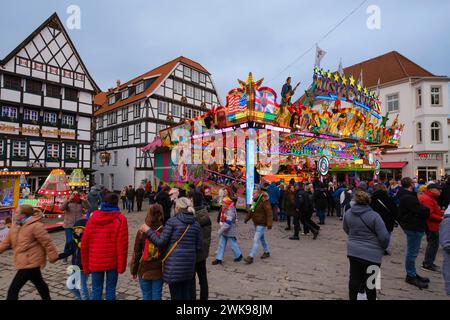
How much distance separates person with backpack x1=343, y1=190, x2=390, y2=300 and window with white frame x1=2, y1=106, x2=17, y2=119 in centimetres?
2388

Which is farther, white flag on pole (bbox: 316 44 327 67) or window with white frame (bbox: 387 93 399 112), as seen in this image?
window with white frame (bbox: 387 93 399 112)

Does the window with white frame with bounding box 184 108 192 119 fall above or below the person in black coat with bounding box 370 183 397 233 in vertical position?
above

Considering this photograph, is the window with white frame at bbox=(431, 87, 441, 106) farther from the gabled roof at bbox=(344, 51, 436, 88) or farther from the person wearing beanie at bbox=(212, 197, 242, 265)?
the person wearing beanie at bbox=(212, 197, 242, 265)

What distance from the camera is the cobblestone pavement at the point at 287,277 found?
405 centimetres

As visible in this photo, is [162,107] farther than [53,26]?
Yes

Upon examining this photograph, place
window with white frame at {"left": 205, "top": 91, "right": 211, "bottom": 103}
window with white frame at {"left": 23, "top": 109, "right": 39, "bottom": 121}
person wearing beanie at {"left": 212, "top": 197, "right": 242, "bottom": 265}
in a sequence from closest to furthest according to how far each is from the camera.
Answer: person wearing beanie at {"left": 212, "top": 197, "right": 242, "bottom": 265}, window with white frame at {"left": 23, "top": 109, "right": 39, "bottom": 121}, window with white frame at {"left": 205, "top": 91, "right": 211, "bottom": 103}

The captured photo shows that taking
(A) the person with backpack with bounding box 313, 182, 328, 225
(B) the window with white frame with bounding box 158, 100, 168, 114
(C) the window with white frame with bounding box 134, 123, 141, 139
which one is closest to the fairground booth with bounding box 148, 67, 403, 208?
(A) the person with backpack with bounding box 313, 182, 328, 225

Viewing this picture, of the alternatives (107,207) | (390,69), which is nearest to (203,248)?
(107,207)

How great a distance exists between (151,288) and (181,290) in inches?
14.9

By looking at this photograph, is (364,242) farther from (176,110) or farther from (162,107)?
(176,110)

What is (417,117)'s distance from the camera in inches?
982

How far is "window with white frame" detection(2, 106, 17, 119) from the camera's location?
19434 mm
